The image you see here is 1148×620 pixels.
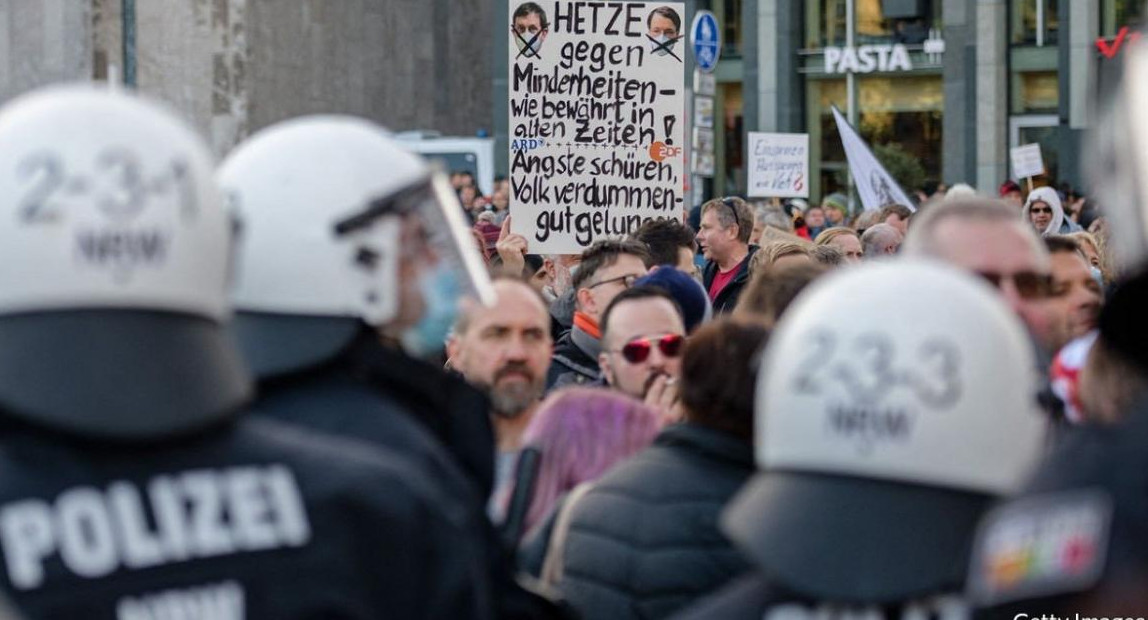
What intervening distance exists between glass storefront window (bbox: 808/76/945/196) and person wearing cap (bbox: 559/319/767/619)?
3215cm

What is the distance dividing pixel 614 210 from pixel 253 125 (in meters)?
26.1

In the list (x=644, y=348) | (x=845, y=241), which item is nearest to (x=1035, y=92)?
(x=845, y=241)

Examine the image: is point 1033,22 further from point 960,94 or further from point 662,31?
point 662,31

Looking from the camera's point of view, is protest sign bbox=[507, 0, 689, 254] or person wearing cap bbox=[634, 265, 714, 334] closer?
person wearing cap bbox=[634, 265, 714, 334]

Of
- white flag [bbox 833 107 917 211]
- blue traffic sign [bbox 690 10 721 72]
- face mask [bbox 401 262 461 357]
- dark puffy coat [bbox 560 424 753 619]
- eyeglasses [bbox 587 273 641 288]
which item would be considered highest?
blue traffic sign [bbox 690 10 721 72]

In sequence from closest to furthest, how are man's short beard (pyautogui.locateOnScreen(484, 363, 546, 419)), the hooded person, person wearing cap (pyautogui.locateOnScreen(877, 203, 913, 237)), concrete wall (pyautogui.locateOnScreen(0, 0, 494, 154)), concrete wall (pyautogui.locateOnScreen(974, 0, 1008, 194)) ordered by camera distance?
1. man's short beard (pyautogui.locateOnScreen(484, 363, 546, 419))
2. person wearing cap (pyautogui.locateOnScreen(877, 203, 913, 237))
3. the hooded person
4. concrete wall (pyautogui.locateOnScreen(974, 0, 1008, 194))
5. concrete wall (pyautogui.locateOnScreen(0, 0, 494, 154))

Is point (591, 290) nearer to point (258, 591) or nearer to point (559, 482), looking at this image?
point (559, 482)

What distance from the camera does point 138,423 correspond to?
2514 millimetres

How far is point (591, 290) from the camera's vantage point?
8203mm

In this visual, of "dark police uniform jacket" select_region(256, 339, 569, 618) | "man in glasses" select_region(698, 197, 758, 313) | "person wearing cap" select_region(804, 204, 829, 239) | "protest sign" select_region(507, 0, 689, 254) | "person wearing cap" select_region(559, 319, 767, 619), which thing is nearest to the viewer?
"dark police uniform jacket" select_region(256, 339, 569, 618)

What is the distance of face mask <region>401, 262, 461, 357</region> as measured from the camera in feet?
11.3

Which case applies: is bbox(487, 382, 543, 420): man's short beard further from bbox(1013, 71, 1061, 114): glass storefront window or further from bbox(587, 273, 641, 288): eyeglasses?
bbox(1013, 71, 1061, 114): glass storefront window

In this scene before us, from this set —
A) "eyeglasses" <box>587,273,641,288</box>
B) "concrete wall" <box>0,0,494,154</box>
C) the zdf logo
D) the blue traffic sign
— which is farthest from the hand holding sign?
"concrete wall" <box>0,0,494,154</box>

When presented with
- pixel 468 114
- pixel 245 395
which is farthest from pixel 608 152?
pixel 468 114
